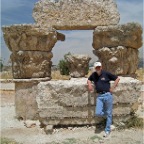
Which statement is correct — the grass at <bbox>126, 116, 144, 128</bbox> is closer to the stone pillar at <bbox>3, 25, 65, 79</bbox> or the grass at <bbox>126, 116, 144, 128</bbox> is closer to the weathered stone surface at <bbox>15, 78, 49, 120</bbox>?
the weathered stone surface at <bbox>15, 78, 49, 120</bbox>

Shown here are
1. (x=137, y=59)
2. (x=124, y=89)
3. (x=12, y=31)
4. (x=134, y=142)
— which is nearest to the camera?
(x=134, y=142)

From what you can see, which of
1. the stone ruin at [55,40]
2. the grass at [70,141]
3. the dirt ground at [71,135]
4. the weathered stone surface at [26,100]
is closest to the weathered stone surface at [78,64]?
the stone ruin at [55,40]

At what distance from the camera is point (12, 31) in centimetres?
852

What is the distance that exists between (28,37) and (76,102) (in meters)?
2.46

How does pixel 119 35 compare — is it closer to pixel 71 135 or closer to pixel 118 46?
pixel 118 46

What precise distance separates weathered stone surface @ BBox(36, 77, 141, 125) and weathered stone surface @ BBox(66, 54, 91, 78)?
2.46m

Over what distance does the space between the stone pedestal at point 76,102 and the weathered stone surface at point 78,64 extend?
2459 millimetres

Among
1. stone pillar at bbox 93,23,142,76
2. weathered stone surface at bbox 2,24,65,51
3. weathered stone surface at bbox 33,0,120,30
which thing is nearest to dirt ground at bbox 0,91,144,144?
weathered stone surface at bbox 2,24,65,51

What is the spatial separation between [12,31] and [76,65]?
2.33 meters

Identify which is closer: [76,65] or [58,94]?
[58,94]

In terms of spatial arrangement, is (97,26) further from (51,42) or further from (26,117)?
(26,117)

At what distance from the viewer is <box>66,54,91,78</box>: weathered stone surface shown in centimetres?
975

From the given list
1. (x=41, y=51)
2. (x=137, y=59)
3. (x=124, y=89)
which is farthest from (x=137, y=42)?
(x=41, y=51)

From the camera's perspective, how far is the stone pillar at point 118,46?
8453mm
